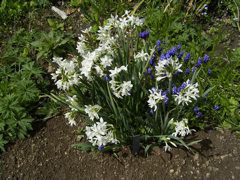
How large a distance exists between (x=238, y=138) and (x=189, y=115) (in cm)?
56

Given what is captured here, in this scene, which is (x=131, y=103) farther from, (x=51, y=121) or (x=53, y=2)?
(x=53, y=2)

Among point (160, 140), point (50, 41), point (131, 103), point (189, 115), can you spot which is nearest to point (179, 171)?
point (160, 140)

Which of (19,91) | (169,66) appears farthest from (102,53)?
(19,91)

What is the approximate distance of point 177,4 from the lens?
3.80 m

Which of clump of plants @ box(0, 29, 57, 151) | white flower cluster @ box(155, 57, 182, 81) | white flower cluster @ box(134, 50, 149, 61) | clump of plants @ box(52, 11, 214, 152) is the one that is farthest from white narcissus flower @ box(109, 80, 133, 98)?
Answer: clump of plants @ box(0, 29, 57, 151)

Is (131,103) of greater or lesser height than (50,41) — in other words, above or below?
below

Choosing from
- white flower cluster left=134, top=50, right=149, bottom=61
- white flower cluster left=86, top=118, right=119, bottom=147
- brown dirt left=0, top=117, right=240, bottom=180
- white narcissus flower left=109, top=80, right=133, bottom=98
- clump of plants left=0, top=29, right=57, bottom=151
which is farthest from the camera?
clump of plants left=0, top=29, right=57, bottom=151

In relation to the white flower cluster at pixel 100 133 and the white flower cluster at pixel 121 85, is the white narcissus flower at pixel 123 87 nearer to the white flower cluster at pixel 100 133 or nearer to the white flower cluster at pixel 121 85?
the white flower cluster at pixel 121 85

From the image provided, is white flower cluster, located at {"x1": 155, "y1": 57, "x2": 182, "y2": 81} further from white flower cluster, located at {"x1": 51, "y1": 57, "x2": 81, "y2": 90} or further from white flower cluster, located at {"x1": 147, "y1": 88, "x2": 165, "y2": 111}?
white flower cluster, located at {"x1": 51, "y1": 57, "x2": 81, "y2": 90}

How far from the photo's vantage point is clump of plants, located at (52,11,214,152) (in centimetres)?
209

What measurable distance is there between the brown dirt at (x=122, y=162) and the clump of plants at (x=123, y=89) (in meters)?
0.20

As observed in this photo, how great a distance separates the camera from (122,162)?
2.71 m

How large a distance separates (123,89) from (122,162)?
0.97 metres

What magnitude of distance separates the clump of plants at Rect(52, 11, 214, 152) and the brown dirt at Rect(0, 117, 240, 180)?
0.20 metres
